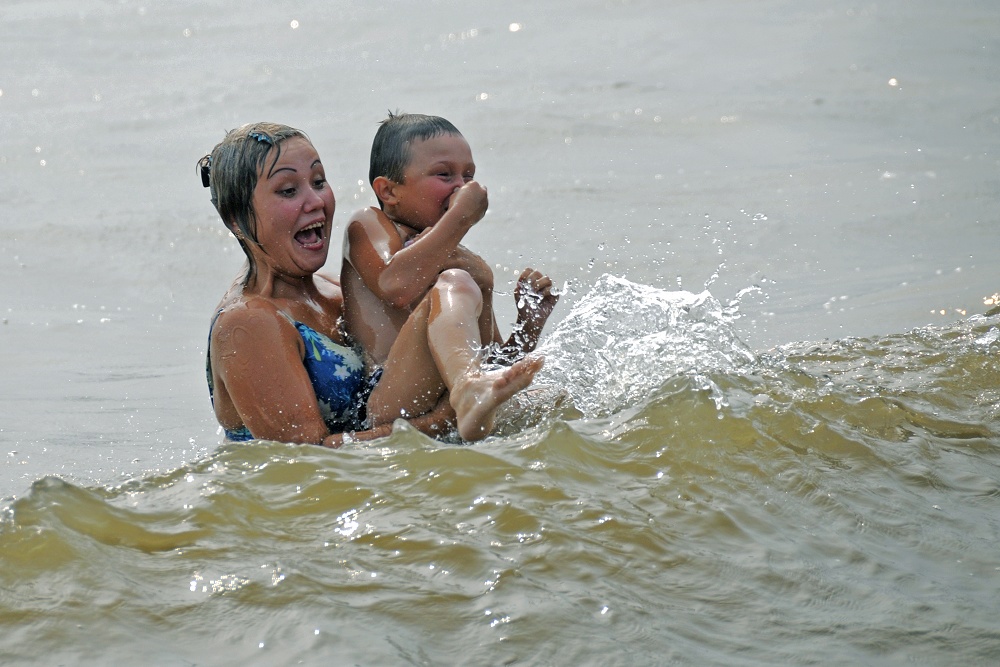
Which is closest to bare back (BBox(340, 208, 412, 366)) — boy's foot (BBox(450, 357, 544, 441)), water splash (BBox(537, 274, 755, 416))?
boy's foot (BBox(450, 357, 544, 441))

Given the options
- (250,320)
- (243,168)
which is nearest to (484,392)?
(250,320)

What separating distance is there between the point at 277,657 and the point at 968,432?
108 inches

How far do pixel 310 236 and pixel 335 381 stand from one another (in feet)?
1.78

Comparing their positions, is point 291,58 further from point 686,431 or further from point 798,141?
point 686,431

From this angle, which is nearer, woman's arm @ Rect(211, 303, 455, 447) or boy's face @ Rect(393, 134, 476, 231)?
woman's arm @ Rect(211, 303, 455, 447)

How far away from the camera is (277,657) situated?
299cm

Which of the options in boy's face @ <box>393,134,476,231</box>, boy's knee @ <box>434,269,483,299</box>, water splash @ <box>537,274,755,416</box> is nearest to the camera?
boy's knee @ <box>434,269,483,299</box>

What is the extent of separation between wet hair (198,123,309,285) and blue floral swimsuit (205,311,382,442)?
0.38 m

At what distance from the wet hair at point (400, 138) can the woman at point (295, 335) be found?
37 cm

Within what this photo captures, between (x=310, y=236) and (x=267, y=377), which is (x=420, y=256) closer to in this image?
(x=310, y=236)

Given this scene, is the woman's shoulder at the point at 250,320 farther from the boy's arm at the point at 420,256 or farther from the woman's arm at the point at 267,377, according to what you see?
the boy's arm at the point at 420,256

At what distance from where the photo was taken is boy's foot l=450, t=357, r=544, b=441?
12.7 ft

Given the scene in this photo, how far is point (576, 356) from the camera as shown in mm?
5332

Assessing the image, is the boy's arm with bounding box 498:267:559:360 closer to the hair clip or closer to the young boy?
the young boy
